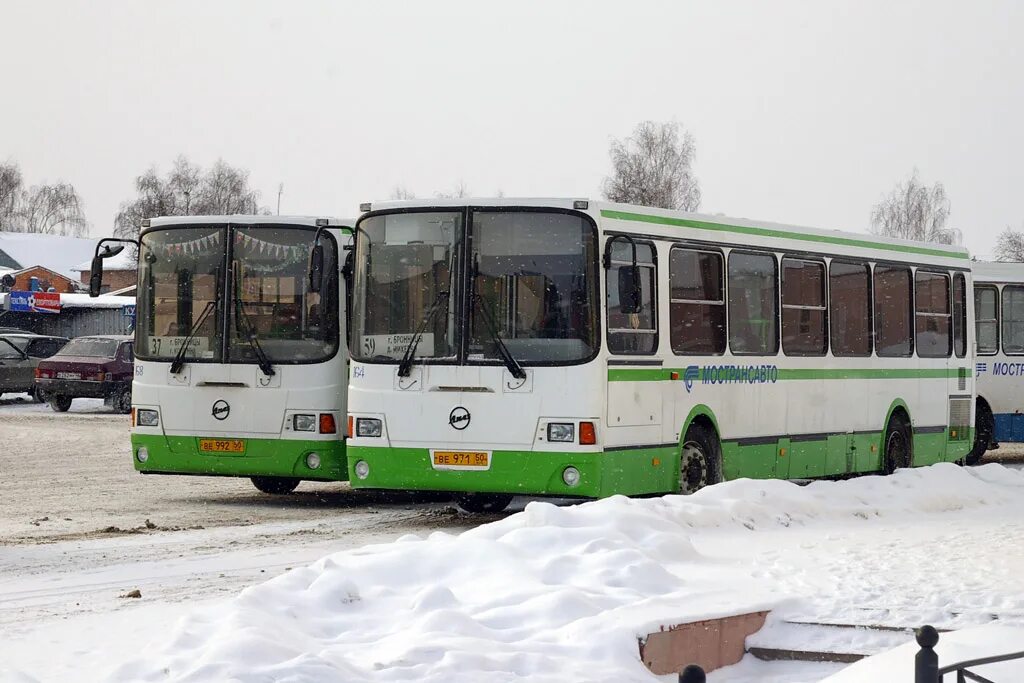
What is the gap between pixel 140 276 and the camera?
57.9ft

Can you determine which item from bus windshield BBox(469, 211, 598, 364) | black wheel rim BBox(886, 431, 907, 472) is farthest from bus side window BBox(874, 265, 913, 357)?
bus windshield BBox(469, 211, 598, 364)

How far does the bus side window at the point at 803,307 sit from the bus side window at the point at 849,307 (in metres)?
0.22

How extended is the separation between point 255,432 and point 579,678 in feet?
30.7

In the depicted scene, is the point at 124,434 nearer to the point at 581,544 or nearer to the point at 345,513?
the point at 345,513

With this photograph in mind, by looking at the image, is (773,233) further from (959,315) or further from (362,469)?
(362,469)

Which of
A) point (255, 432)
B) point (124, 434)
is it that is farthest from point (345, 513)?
point (124, 434)

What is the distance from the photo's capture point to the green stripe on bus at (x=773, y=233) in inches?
607

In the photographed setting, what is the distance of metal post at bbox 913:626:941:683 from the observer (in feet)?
17.8

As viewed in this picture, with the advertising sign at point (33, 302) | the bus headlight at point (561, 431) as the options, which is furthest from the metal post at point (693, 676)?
the advertising sign at point (33, 302)

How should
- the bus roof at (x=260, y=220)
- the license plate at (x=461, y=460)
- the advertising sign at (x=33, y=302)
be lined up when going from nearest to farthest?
the license plate at (x=461, y=460) → the bus roof at (x=260, y=220) → the advertising sign at (x=33, y=302)

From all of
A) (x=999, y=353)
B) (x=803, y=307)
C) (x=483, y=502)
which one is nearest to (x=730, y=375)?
(x=803, y=307)

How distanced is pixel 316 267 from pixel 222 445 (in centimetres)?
234

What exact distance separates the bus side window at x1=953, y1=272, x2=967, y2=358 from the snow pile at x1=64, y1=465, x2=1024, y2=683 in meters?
10.0

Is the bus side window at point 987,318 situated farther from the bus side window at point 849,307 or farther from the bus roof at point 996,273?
the bus side window at point 849,307
